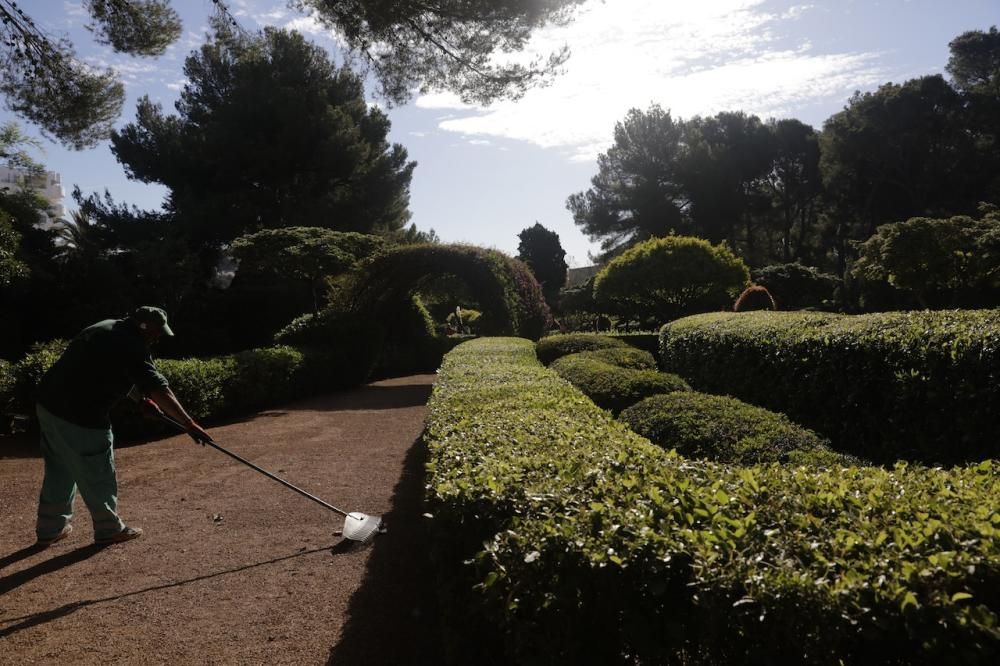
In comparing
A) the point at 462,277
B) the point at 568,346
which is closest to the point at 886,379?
the point at 568,346

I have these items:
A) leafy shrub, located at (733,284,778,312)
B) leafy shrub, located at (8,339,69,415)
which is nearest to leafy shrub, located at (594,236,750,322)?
leafy shrub, located at (733,284,778,312)

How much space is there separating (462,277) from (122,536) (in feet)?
40.5

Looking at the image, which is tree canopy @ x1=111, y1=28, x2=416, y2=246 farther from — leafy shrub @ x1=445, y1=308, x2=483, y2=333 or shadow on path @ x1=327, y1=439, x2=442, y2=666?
shadow on path @ x1=327, y1=439, x2=442, y2=666

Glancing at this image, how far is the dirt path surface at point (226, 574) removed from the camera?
321 cm

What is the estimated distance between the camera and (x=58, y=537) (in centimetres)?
473

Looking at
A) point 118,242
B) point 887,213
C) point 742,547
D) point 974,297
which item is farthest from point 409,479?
point 887,213

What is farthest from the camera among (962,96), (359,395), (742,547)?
(962,96)

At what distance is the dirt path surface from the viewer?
10.5 ft

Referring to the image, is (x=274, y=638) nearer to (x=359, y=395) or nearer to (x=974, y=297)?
(x=359, y=395)

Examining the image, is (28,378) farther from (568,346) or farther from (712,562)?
(712,562)

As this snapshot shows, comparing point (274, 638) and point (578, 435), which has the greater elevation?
point (578, 435)

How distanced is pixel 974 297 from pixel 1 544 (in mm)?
26195

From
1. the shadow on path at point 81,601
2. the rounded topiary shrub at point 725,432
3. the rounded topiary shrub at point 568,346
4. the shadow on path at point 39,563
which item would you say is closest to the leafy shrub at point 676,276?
the rounded topiary shrub at point 568,346

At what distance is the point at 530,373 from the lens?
22.1 ft
